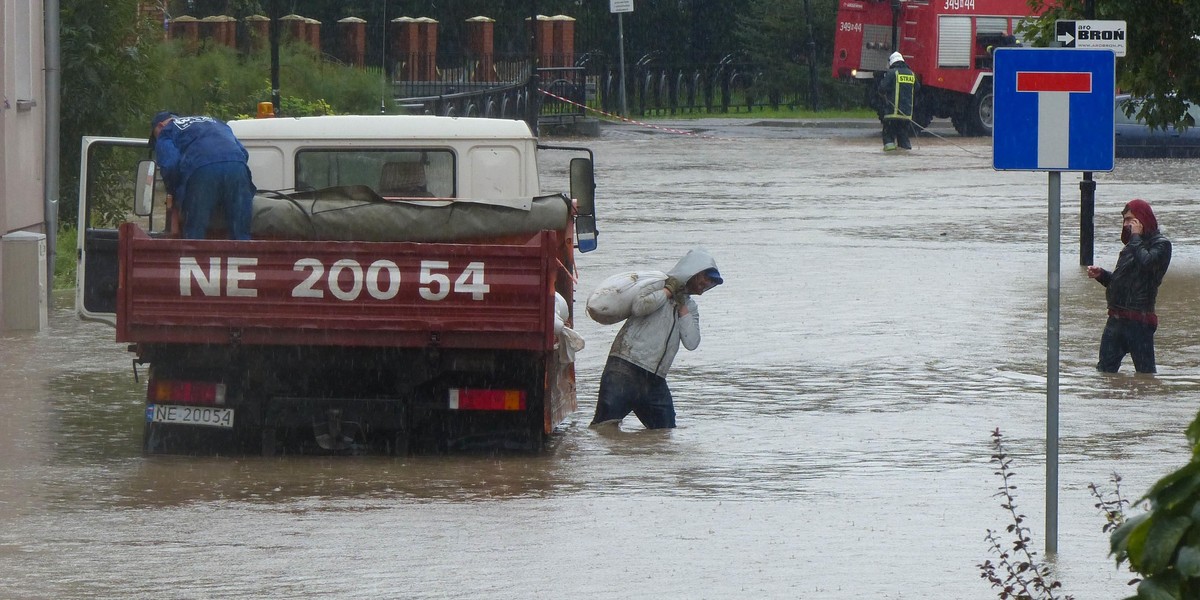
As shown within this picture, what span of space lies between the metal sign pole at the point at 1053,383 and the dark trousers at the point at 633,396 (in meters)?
3.60

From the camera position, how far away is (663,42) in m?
51.8

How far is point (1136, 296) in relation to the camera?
12.2 meters

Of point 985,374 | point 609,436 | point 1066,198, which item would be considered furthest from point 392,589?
point 1066,198

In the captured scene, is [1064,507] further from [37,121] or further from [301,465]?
[37,121]

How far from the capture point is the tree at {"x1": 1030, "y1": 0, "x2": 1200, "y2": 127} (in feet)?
52.6

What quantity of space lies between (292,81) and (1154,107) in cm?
1681

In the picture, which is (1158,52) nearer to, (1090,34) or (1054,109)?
(1090,34)

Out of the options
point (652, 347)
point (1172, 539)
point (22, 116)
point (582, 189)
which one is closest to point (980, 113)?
point (22, 116)

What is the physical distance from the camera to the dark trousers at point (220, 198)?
9945mm

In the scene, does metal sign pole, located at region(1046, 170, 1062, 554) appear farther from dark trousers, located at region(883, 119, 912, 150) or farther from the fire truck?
the fire truck

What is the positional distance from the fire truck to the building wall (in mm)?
24777

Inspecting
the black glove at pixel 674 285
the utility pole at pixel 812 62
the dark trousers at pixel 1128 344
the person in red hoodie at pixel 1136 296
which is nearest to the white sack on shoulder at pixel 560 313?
the black glove at pixel 674 285

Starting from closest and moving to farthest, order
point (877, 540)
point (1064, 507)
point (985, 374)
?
point (877, 540) → point (1064, 507) → point (985, 374)

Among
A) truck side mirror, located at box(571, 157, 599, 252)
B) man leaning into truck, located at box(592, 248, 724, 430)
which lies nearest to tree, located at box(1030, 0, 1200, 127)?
truck side mirror, located at box(571, 157, 599, 252)
